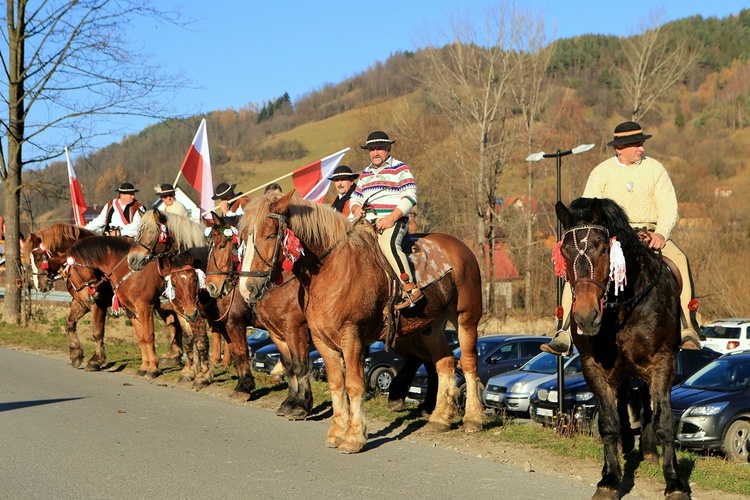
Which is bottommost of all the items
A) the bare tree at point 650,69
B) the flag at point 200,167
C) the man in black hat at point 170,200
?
the man in black hat at point 170,200

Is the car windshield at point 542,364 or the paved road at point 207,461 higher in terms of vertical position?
the paved road at point 207,461

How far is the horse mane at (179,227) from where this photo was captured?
13242 millimetres

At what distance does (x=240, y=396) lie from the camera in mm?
11875

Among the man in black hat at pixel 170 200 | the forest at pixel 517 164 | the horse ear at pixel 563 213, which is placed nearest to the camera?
the horse ear at pixel 563 213

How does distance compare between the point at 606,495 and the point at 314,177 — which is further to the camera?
the point at 314,177

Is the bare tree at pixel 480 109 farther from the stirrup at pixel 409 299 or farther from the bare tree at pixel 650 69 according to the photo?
the stirrup at pixel 409 299

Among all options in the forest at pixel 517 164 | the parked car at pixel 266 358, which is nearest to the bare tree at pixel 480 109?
the forest at pixel 517 164

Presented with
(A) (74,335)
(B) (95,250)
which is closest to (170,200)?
(B) (95,250)

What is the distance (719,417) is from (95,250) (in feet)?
34.1

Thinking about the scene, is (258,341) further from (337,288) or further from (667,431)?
(667,431)

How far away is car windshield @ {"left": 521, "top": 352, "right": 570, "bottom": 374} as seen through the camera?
1680 centimetres

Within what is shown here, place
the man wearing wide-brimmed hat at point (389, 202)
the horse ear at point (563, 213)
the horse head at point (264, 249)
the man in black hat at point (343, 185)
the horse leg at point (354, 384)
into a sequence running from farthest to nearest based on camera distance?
the man in black hat at point (343, 185), the man wearing wide-brimmed hat at point (389, 202), the horse leg at point (354, 384), the horse head at point (264, 249), the horse ear at point (563, 213)

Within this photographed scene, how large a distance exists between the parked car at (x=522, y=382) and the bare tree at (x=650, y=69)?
1289 inches

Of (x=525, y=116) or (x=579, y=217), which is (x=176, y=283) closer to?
(x=579, y=217)
